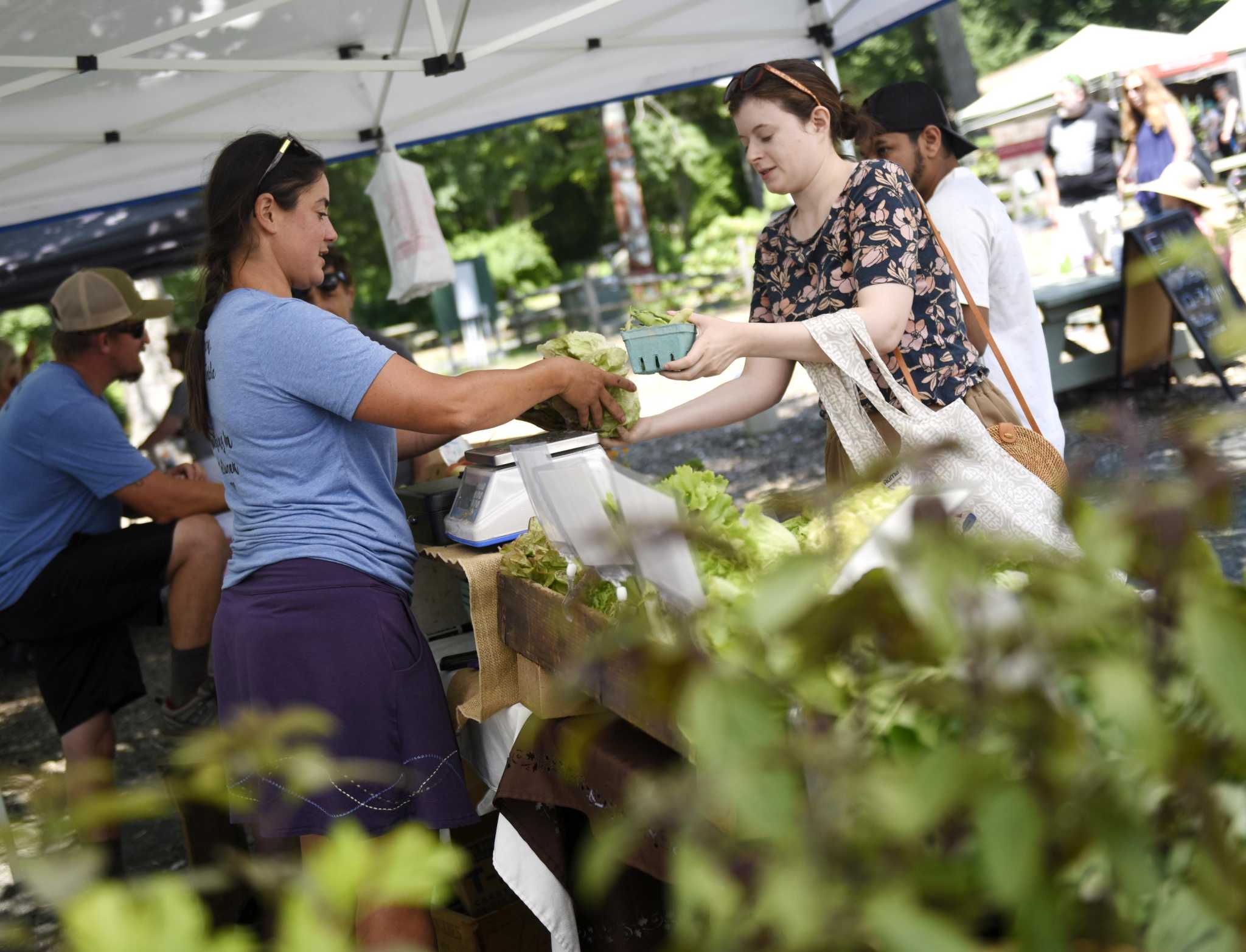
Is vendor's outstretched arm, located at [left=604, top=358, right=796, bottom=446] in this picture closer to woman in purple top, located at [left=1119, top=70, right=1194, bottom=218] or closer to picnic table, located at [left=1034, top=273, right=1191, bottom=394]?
picnic table, located at [left=1034, top=273, right=1191, bottom=394]

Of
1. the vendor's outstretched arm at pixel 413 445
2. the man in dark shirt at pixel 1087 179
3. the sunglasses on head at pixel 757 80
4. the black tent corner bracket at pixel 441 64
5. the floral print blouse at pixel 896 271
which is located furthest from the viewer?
the man in dark shirt at pixel 1087 179

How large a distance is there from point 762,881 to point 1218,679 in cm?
28

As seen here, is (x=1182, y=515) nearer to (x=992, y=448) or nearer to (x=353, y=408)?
(x=992, y=448)

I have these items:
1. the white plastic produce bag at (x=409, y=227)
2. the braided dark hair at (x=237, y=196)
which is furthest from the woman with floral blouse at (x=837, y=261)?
the white plastic produce bag at (x=409, y=227)

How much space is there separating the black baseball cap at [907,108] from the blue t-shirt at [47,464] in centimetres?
284

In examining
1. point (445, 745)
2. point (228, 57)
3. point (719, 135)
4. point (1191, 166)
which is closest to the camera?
point (445, 745)

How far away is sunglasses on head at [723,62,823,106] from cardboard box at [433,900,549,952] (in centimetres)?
206

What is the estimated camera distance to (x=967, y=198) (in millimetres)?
3471

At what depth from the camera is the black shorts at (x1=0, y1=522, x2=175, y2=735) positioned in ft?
13.3

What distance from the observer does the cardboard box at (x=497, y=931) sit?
2.88 metres

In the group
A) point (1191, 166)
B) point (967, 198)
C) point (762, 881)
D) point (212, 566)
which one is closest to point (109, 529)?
point (212, 566)

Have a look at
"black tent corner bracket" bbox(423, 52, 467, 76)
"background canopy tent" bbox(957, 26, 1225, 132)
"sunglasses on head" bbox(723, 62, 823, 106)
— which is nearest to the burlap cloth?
"sunglasses on head" bbox(723, 62, 823, 106)

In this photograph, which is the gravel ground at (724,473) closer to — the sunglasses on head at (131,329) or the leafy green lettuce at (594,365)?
the leafy green lettuce at (594,365)

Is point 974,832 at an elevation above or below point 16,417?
below
